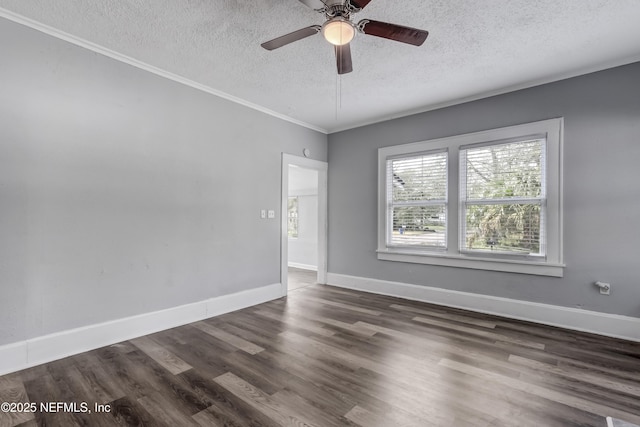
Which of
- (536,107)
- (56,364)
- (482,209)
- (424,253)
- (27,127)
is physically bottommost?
(56,364)

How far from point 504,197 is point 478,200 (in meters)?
0.30

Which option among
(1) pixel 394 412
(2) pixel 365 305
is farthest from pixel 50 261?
(2) pixel 365 305

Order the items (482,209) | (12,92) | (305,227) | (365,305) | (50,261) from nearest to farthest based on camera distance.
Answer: (12,92) < (50,261) < (482,209) < (365,305) < (305,227)

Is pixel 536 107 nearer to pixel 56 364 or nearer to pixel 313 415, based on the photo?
pixel 313 415

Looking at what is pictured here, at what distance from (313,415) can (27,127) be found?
10.4ft

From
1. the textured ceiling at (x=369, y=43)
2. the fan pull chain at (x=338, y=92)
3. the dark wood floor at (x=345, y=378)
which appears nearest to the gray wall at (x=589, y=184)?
the textured ceiling at (x=369, y=43)

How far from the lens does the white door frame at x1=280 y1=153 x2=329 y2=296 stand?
15.5ft

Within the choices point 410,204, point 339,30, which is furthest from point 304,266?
point 339,30

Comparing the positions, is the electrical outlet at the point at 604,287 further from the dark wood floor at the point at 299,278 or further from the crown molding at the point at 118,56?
the crown molding at the point at 118,56

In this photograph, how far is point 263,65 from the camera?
3.20 metres

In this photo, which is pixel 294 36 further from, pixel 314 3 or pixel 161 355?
pixel 161 355

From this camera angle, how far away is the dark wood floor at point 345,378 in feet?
6.21

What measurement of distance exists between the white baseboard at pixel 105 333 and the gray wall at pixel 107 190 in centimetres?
7

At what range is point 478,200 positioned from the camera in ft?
13.1
